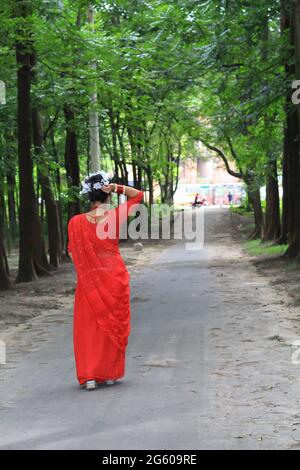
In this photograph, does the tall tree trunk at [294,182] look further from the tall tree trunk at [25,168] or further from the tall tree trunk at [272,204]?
the tall tree trunk at [272,204]

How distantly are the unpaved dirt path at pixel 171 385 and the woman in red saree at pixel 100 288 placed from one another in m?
0.29

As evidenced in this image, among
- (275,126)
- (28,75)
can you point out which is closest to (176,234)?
(275,126)

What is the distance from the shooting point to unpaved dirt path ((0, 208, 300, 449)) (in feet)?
21.0

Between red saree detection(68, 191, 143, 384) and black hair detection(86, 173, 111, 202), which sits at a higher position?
black hair detection(86, 173, 111, 202)

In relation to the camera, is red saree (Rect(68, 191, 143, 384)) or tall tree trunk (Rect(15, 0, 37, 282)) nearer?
red saree (Rect(68, 191, 143, 384))

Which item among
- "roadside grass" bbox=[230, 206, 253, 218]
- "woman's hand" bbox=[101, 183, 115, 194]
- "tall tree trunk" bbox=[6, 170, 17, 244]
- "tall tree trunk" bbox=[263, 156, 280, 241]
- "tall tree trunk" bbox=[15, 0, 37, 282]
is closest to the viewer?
"woman's hand" bbox=[101, 183, 115, 194]

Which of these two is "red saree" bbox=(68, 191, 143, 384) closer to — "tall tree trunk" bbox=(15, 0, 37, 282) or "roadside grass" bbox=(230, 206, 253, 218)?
"tall tree trunk" bbox=(15, 0, 37, 282)

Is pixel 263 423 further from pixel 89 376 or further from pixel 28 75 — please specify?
pixel 28 75

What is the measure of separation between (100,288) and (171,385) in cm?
120

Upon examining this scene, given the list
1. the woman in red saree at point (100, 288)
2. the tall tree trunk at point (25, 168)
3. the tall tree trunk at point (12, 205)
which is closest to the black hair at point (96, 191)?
the woman in red saree at point (100, 288)

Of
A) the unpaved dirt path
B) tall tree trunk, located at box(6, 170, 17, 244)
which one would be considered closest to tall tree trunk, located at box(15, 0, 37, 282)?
the unpaved dirt path

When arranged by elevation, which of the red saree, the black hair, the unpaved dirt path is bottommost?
the unpaved dirt path

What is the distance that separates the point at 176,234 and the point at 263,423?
46.6m

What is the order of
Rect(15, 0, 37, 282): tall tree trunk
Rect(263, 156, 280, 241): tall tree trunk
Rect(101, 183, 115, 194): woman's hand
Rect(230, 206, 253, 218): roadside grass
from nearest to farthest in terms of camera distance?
Rect(101, 183, 115, 194): woman's hand
Rect(15, 0, 37, 282): tall tree trunk
Rect(263, 156, 280, 241): tall tree trunk
Rect(230, 206, 253, 218): roadside grass
